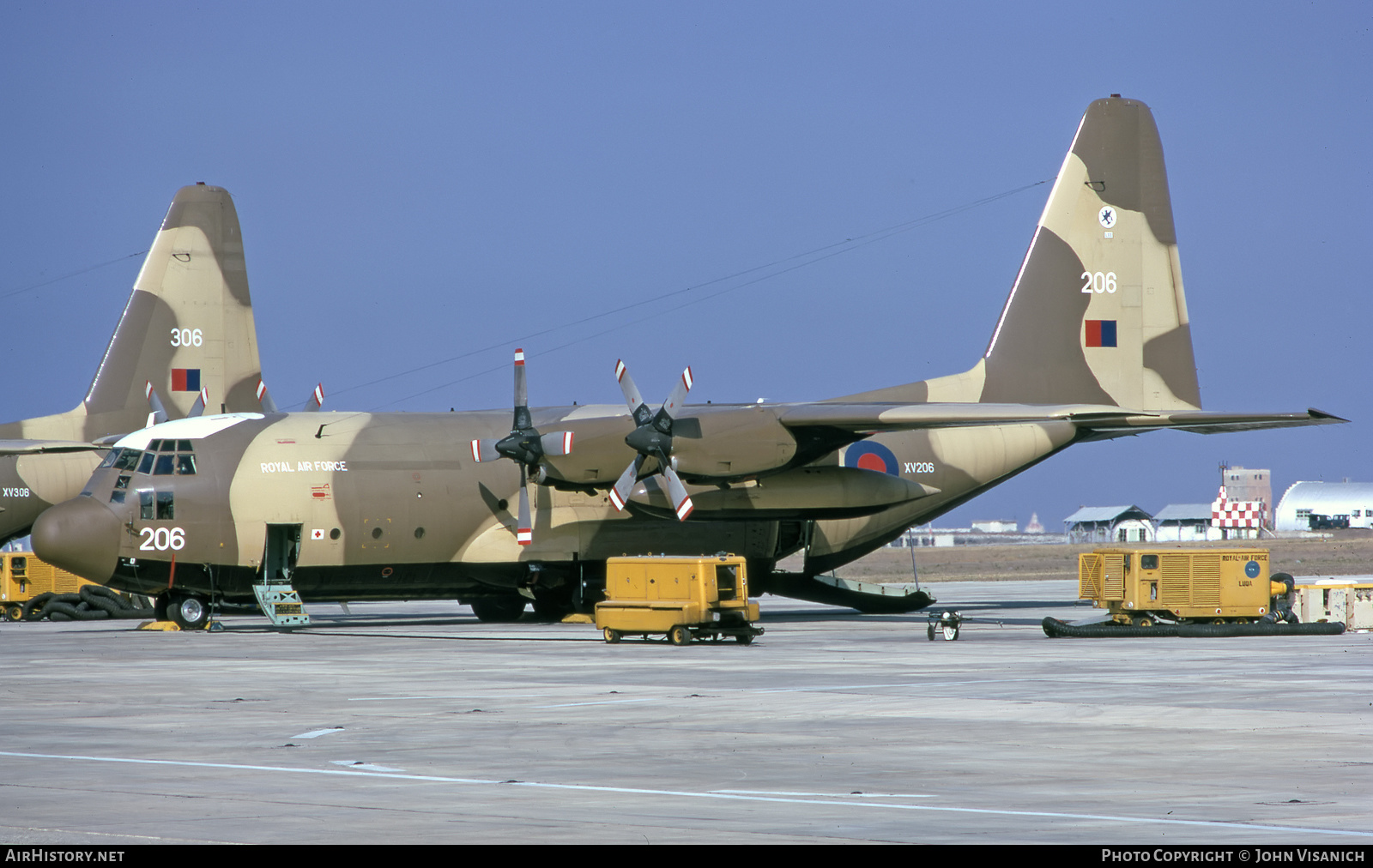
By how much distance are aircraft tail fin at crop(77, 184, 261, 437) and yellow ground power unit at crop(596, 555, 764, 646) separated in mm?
16756

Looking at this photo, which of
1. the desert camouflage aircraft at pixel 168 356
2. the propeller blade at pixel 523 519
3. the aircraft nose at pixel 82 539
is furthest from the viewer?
the desert camouflage aircraft at pixel 168 356

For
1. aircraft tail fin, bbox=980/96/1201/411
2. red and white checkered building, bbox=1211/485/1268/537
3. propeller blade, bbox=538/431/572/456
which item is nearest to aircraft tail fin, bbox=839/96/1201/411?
aircraft tail fin, bbox=980/96/1201/411

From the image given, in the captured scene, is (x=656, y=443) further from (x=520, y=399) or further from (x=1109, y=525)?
(x=1109, y=525)

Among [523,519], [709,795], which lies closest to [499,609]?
[523,519]

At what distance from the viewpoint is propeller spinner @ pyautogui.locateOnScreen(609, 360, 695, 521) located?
27672mm

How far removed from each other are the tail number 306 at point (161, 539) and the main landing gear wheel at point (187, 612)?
1545mm

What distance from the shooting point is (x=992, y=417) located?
26.8m

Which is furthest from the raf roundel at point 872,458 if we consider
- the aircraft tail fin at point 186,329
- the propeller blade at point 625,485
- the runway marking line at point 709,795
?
the runway marking line at point 709,795

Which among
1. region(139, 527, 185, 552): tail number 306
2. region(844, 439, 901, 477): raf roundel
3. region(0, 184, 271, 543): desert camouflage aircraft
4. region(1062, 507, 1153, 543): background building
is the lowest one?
region(1062, 507, 1153, 543): background building

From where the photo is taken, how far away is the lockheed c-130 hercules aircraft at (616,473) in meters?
27.7

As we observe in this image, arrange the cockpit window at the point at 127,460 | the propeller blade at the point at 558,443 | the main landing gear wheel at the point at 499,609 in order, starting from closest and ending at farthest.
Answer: the cockpit window at the point at 127,460 → the propeller blade at the point at 558,443 → the main landing gear wheel at the point at 499,609

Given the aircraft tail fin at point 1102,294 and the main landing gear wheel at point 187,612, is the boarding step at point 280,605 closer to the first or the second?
the main landing gear wheel at point 187,612

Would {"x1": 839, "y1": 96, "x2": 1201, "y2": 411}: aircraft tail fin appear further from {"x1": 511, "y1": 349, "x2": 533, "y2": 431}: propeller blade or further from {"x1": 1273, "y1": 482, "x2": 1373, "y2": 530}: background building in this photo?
{"x1": 1273, "y1": 482, "x2": 1373, "y2": 530}: background building

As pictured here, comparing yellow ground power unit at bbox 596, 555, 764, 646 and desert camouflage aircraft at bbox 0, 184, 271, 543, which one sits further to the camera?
desert camouflage aircraft at bbox 0, 184, 271, 543
